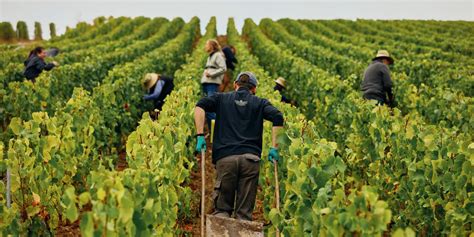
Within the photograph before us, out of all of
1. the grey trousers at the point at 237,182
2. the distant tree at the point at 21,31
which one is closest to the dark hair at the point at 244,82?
the grey trousers at the point at 237,182

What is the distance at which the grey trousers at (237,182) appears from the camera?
5.75 meters

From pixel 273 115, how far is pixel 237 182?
2.44 feet

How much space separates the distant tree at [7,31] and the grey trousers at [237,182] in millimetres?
50979

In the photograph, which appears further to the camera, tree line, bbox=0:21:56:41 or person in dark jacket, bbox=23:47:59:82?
tree line, bbox=0:21:56:41

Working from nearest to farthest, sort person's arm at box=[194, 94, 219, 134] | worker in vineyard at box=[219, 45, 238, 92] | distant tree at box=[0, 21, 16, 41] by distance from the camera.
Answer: person's arm at box=[194, 94, 219, 134]
worker in vineyard at box=[219, 45, 238, 92]
distant tree at box=[0, 21, 16, 41]

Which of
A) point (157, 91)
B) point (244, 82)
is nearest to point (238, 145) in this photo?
point (244, 82)

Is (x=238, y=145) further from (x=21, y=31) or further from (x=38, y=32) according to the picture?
(x=38, y=32)

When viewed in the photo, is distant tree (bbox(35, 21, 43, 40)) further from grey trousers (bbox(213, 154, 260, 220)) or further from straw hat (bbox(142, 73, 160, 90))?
grey trousers (bbox(213, 154, 260, 220))

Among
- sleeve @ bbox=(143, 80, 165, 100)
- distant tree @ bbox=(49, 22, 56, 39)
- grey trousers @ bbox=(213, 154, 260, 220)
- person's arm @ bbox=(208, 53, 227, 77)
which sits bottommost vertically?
grey trousers @ bbox=(213, 154, 260, 220)

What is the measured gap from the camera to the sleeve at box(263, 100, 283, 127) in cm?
575

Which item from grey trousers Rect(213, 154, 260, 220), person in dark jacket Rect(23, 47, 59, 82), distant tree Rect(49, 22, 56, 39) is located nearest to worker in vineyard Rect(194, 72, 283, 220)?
grey trousers Rect(213, 154, 260, 220)

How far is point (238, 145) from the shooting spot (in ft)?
18.9

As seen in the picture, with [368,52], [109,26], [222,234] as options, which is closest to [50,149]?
[222,234]

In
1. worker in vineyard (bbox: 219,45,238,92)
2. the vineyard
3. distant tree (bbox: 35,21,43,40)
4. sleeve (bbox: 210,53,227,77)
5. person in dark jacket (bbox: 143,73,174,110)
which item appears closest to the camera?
the vineyard
